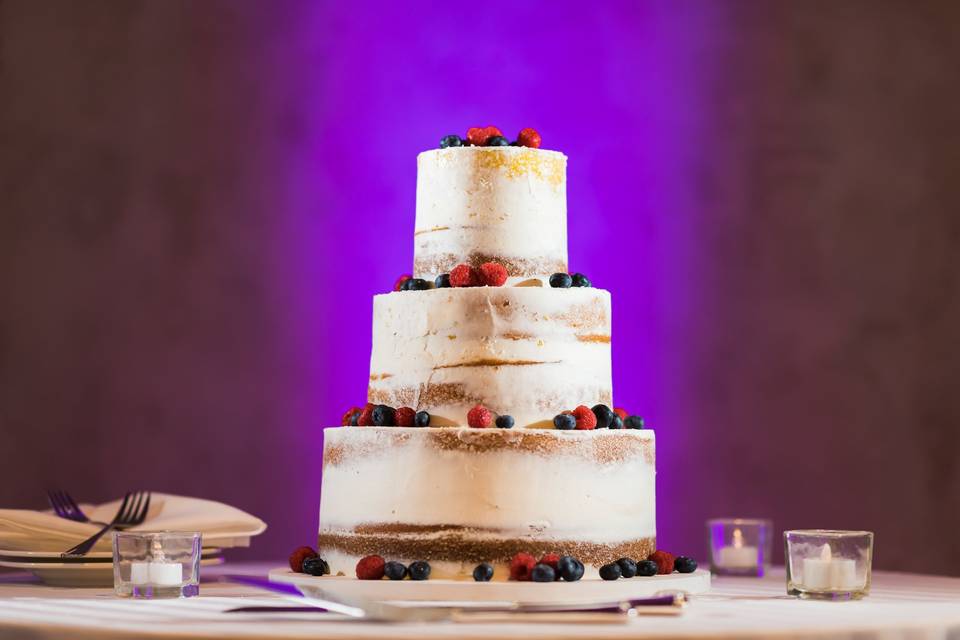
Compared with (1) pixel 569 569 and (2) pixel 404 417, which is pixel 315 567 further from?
(1) pixel 569 569

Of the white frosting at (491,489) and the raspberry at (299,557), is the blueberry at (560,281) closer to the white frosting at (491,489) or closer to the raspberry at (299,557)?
the white frosting at (491,489)

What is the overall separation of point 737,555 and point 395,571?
42.0 inches

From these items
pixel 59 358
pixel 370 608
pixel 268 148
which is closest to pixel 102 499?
pixel 59 358

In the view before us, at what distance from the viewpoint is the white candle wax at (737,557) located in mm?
3697

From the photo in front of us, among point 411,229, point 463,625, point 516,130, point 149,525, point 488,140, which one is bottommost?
point 463,625

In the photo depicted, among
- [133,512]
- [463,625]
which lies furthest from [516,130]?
[463,625]

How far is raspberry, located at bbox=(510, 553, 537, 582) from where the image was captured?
2975mm

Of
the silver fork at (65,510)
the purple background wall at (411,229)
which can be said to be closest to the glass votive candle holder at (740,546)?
the silver fork at (65,510)

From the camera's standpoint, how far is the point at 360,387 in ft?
17.6

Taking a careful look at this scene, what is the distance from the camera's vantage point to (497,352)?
3.22 metres

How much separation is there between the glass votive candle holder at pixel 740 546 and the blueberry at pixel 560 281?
790 mm

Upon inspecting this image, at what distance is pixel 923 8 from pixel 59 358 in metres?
3.41

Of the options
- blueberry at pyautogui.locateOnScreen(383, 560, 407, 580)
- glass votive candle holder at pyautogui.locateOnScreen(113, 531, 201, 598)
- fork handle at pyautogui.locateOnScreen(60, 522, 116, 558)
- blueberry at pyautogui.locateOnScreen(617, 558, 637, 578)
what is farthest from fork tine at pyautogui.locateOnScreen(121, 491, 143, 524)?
blueberry at pyautogui.locateOnScreen(617, 558, 637, 578)

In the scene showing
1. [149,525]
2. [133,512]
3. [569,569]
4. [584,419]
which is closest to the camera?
[569,569]
